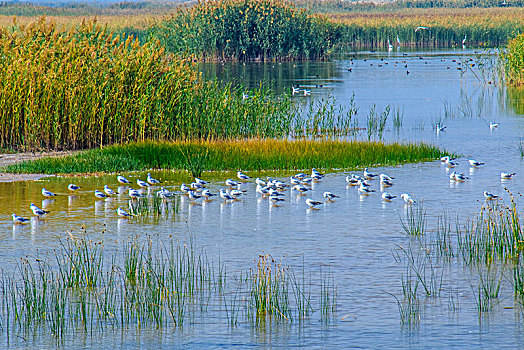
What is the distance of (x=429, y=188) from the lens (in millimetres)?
17656

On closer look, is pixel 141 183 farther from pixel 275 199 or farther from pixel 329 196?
pixel 329 196

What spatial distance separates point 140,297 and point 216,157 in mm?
9872

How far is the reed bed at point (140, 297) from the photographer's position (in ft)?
31.6

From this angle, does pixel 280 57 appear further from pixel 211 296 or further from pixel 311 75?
pixel 211 296

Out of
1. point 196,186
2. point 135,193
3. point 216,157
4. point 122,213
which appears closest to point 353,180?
point 196,186

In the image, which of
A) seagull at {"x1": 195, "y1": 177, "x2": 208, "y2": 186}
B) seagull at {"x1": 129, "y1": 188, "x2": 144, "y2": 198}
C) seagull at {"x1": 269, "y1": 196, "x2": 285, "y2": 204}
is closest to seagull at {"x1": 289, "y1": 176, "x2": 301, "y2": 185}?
seagull at {"x1": 269, "y1": 196, "x2": 285, "y2": 204}

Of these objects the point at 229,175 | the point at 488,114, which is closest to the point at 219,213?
the point at 229,175

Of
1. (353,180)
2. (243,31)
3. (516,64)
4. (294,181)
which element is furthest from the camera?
(243,31)

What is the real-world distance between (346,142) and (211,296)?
1199 cm

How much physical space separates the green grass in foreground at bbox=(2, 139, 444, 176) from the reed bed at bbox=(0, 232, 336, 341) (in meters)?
7.79

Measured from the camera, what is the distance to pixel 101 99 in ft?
69.1

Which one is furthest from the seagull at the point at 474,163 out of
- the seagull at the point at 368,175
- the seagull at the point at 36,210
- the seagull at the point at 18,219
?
the seagull at the point at 18,219

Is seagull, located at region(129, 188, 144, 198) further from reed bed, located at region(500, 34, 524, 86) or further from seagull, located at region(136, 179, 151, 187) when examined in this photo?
reed bed, located at region(500, 34, 524, 86)

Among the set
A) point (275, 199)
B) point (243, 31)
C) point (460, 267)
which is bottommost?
point (460, 267)
